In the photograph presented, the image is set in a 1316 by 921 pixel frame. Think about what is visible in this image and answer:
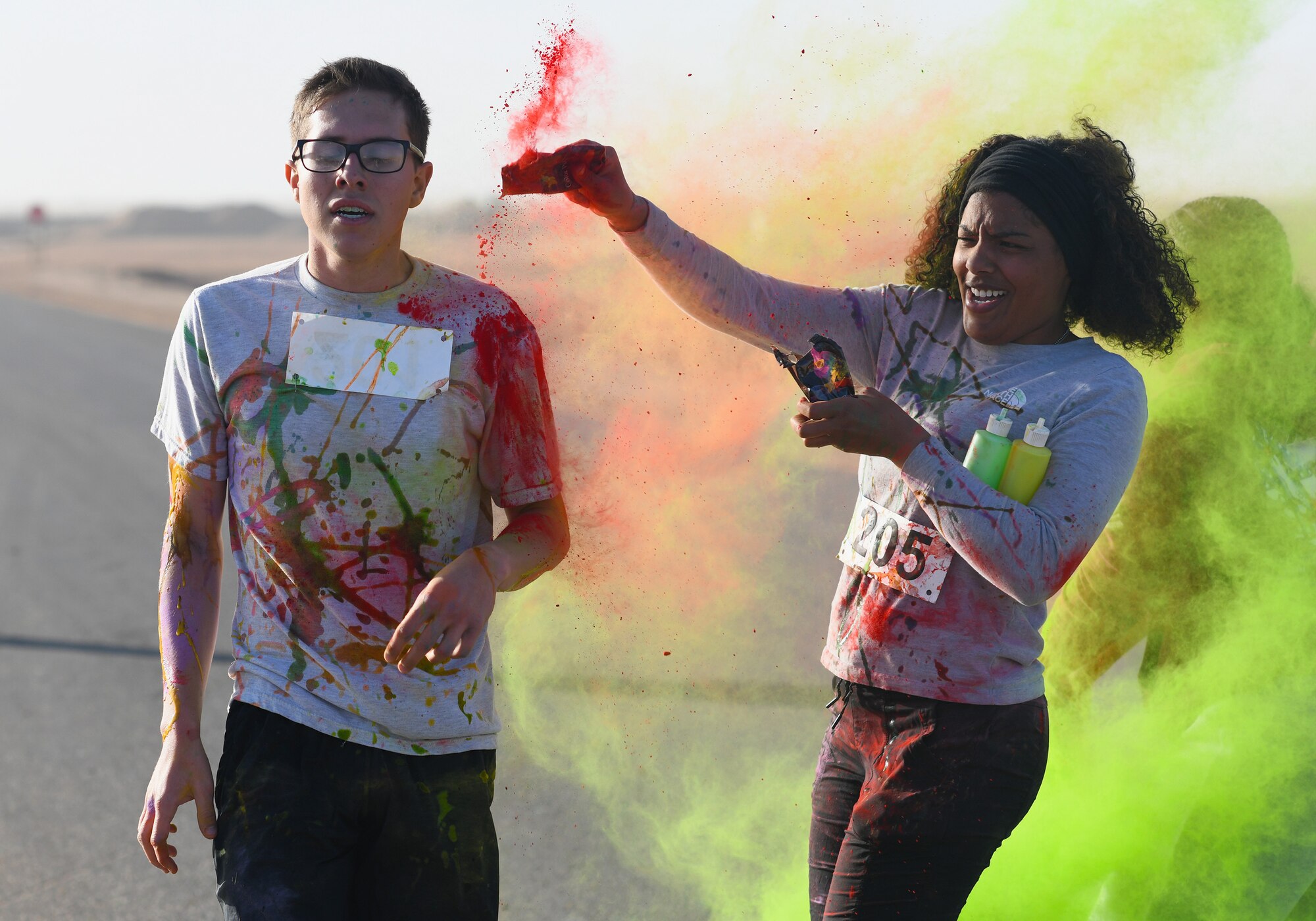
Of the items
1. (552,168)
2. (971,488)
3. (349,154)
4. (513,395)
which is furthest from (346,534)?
(971,488)

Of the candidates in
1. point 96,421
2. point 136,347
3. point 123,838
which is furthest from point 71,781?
point 136,347

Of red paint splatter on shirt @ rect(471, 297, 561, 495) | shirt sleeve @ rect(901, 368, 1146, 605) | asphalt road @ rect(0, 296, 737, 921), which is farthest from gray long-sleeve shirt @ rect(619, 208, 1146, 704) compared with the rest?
asphalt road @ rect(0, 296, 737, 921)

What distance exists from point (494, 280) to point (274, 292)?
2.18 ft

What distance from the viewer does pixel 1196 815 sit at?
292cm

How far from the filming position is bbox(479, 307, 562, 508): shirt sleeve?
2.25m

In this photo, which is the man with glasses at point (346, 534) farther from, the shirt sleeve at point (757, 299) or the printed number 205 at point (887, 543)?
the printed number 205 at point (887, 543)

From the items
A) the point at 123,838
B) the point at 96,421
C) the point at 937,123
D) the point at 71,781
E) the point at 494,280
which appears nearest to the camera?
the point at 494,280

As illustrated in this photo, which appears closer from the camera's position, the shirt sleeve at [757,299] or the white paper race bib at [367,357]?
the white paper race bib at [367,357]

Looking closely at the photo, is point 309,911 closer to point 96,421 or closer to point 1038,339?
point 1038,339

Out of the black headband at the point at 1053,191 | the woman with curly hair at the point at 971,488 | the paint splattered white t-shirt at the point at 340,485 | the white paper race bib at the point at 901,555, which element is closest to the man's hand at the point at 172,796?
the paint splattered white t-shirt at the point at 340,485

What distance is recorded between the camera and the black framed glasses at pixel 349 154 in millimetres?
2221

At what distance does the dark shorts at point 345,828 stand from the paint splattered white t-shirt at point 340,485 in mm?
47

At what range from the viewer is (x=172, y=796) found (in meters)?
2.11

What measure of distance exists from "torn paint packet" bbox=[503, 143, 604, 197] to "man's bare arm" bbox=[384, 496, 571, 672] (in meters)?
0.61
